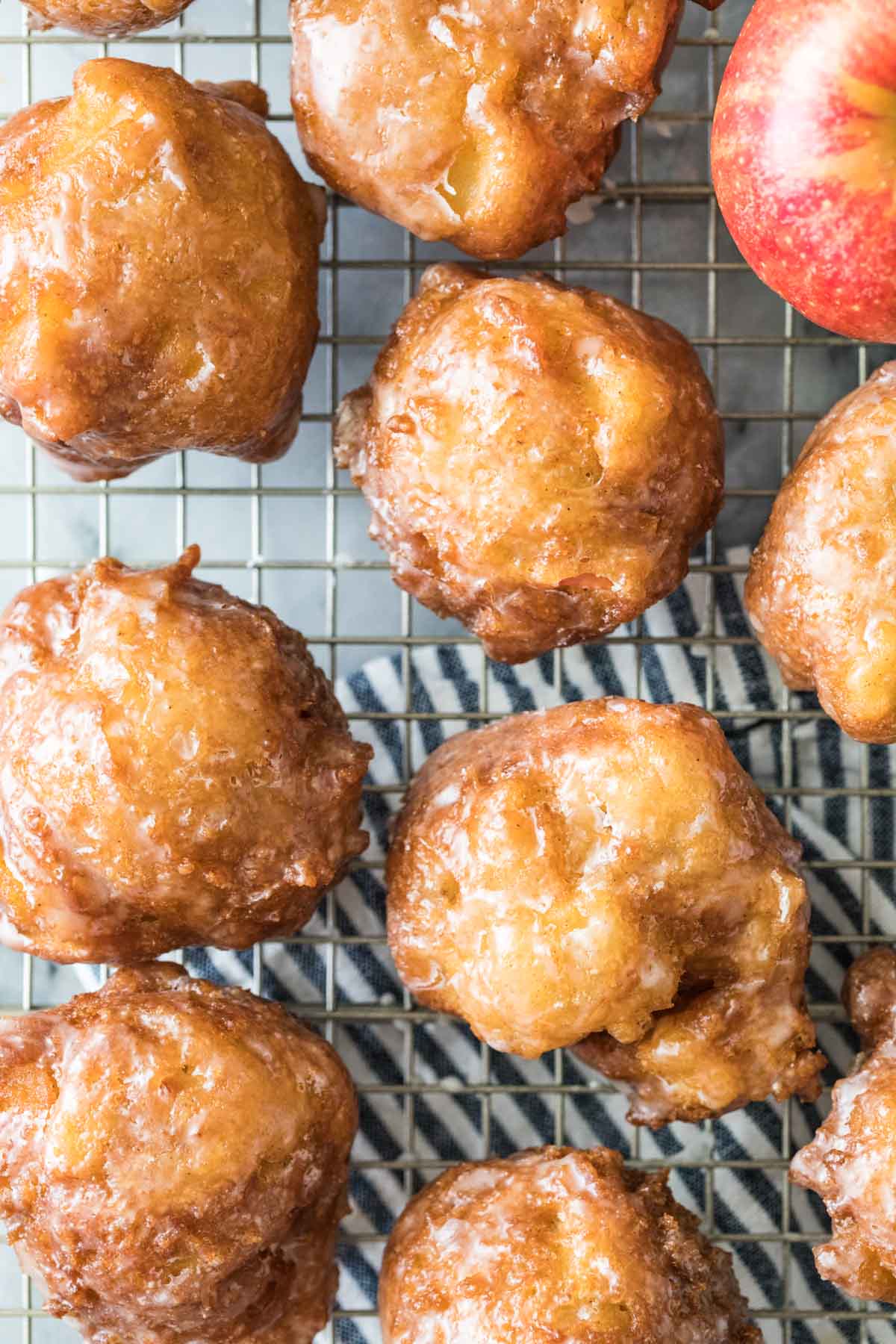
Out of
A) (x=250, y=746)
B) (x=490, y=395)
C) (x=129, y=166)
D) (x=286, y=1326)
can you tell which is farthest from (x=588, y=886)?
(x=129, y=166)

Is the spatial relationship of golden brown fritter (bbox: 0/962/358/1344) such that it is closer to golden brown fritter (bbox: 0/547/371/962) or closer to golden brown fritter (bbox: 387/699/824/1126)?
golden brown fritter (bbox: 0/547/371/962)

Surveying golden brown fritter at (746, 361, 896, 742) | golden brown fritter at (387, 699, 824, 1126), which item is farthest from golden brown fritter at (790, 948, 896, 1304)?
golden brown fritter at (746, 361, 896, 742)

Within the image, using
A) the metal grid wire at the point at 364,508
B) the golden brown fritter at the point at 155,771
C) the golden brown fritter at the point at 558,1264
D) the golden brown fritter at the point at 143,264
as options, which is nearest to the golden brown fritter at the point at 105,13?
the golden brown fritter at the point at 143,264

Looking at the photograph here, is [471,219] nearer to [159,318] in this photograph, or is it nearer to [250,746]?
[159,318]

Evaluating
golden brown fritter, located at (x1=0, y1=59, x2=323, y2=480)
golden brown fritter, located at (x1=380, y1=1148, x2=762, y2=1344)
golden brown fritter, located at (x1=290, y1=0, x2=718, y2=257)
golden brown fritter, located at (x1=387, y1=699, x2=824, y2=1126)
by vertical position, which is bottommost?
golden brown fritter, located at (x1=380, y1=1148, x2=762, y2=1344)

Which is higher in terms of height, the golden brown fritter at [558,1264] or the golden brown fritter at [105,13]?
the golden brown fritter at [105,13]

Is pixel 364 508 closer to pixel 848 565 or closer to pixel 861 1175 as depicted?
pixel 848 565

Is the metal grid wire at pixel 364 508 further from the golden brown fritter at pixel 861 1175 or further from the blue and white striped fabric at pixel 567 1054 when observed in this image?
the golden brown fritter at pixel 861 1175
